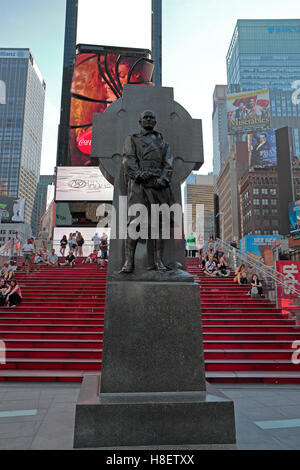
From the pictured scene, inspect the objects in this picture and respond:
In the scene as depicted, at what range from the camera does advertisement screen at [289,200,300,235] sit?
55.3m

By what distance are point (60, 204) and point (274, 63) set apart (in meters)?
176

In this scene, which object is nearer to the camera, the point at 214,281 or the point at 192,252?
the point at 214,281

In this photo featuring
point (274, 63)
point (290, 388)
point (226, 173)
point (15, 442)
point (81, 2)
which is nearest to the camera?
point (15, 442)

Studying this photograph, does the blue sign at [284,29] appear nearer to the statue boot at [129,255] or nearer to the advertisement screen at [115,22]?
the advertisement screen at [115,22]

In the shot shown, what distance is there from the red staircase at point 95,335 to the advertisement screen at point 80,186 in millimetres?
20523

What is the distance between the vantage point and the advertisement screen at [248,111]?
78438mm

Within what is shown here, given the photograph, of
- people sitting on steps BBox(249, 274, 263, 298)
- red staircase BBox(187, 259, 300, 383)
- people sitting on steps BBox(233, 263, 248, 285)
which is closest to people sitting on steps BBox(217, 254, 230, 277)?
people sitting on steps BBox(233, 263, 248, 285)

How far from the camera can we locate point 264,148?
65.8 meters

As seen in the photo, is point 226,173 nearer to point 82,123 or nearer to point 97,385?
point 82,123

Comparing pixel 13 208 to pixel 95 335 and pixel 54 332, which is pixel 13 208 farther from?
pixel 95 335

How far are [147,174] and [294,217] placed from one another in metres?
58.3

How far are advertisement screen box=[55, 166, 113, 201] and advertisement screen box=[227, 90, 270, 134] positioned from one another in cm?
5644
